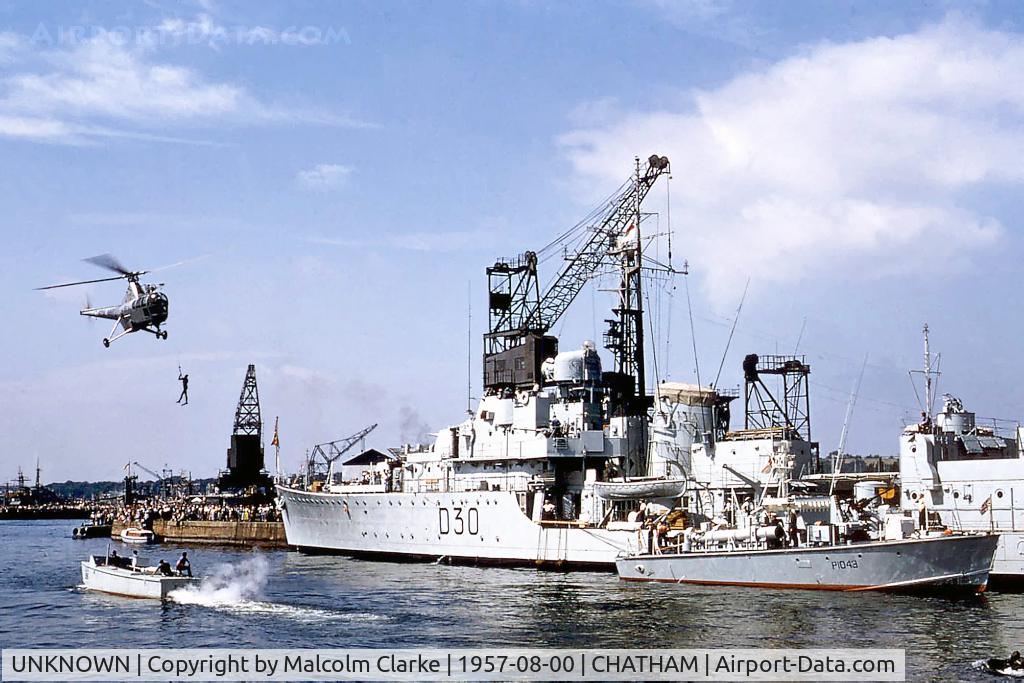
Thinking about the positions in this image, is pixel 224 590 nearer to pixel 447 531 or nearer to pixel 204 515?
pixel 447 531

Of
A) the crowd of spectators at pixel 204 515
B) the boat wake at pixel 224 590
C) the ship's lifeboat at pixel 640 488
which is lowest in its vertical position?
the boat wake at pixel 224 590

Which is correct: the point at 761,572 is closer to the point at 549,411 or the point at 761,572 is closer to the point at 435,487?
the point at 549,411

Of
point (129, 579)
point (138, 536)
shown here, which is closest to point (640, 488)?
point (129, 579)

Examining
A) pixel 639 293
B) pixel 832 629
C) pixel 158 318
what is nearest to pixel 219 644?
pixel 158 318

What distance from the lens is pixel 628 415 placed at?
59.7 metres

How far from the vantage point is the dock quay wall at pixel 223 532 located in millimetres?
79688

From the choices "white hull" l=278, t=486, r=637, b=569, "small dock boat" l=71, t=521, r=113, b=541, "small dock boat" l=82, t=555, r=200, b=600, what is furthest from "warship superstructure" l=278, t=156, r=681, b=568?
"small dock boat" l=71, t=521, r=113, b=541

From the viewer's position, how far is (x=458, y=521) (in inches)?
2183

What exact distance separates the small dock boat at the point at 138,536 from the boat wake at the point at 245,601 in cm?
4361

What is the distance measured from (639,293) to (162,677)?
3960 centimetres

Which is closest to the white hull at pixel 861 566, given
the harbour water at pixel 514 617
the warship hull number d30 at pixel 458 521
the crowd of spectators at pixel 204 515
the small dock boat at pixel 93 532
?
the harbour water at pixel 514 617

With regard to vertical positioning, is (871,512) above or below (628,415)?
below

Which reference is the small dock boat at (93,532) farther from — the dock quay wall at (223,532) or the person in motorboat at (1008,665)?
the person in motorboat at (1008,665)

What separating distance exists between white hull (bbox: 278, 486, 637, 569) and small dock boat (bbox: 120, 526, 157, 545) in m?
27.6
